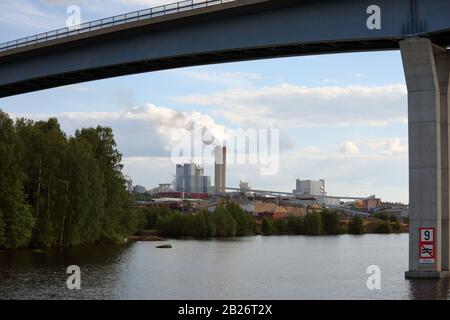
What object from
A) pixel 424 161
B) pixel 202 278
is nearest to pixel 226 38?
pixel 424 161

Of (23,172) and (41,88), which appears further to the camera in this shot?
(23,172)

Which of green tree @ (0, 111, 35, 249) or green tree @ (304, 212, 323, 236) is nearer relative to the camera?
green tree @ (0, 111, 35, 249)

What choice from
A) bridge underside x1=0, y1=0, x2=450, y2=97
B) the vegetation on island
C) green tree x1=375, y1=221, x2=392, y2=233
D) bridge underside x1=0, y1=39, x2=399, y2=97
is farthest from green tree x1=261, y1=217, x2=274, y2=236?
bridge underside x1=0, y1=0, x2=450, y2=97

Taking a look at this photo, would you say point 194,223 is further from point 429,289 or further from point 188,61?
point 429,289

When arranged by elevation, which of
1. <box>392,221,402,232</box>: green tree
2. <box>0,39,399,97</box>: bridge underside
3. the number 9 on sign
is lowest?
<box>392,221,402,232</box>: green tree

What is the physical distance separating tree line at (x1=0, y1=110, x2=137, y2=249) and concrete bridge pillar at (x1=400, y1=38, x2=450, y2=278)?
40.5 m

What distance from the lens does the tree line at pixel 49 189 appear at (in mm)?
69062

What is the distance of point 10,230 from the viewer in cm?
6944

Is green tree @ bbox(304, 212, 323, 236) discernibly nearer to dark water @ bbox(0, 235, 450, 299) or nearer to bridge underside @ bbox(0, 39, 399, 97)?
dark water @ bbox(0, 235, 450, 299)

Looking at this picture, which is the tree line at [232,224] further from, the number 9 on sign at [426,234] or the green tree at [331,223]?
the number 9 on sign at [426,234]

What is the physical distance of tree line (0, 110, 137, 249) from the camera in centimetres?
6906
